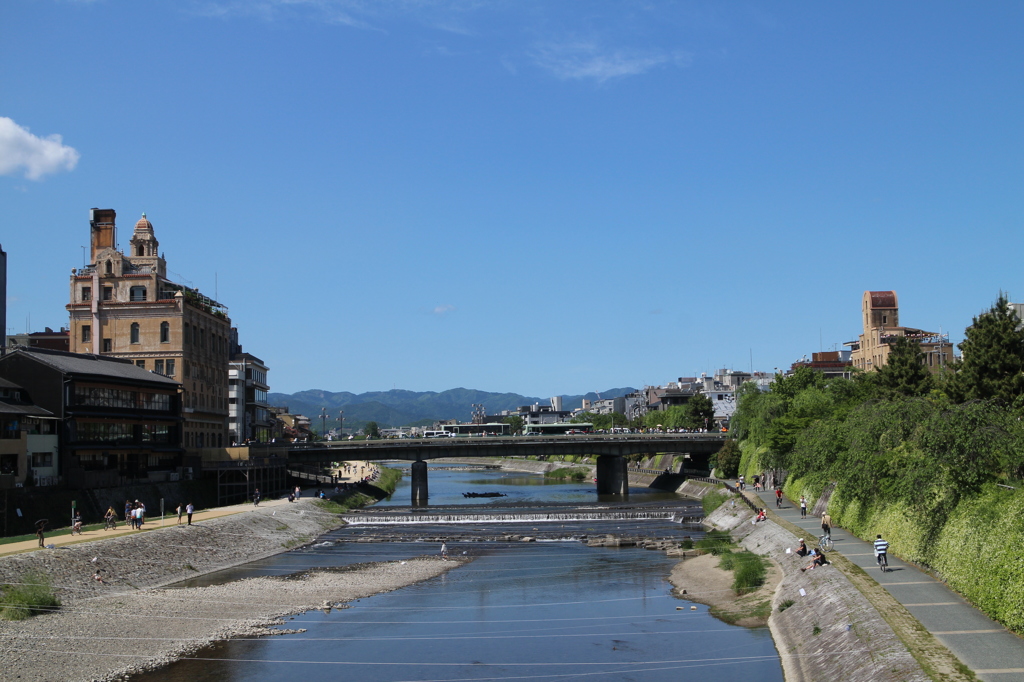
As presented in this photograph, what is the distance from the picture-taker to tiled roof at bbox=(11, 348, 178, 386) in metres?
73.4

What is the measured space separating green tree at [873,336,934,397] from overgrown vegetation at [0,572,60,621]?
7116cm

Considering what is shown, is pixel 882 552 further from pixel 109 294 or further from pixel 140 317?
pixel 109 294

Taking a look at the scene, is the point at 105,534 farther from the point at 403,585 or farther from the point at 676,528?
the point at 676,528

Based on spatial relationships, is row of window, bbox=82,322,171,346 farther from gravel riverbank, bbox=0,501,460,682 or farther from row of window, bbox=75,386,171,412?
gravel riverbank, bbox=0,501,460,682

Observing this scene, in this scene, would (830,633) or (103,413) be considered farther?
(103,413)

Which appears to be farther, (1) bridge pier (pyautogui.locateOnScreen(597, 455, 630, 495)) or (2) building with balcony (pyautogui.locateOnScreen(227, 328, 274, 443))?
(2) building with balcony (pyautogui.locateOnScreen(227, 328, 274, 443))

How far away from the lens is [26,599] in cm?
4150

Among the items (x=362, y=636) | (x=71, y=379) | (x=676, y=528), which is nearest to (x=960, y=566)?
(x=362, y=636)

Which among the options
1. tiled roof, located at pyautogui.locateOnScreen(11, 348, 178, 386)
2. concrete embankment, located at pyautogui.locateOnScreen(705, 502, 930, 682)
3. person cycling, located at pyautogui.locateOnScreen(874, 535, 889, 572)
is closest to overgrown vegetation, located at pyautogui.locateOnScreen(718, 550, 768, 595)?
concrete embankment, located at pyautogui.locateOnScreen(705, 502, 930, 682)

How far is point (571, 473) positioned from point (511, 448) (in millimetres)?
52697

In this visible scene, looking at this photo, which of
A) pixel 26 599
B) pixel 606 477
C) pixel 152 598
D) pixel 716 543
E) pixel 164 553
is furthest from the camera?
pixel 606 477

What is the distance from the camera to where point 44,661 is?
34750 millimetres

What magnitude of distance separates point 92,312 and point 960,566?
3570 inches

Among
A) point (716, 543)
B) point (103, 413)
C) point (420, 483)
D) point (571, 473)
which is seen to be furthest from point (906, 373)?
point (571, 473)
